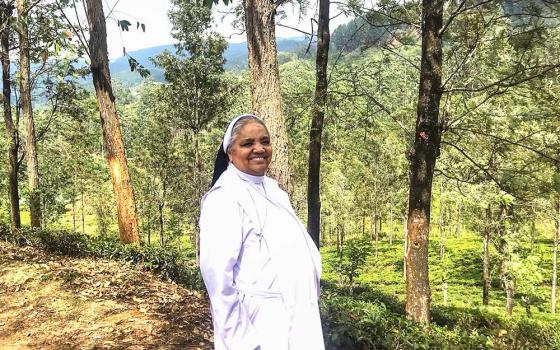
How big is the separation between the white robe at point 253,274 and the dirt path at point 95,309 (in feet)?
8.83

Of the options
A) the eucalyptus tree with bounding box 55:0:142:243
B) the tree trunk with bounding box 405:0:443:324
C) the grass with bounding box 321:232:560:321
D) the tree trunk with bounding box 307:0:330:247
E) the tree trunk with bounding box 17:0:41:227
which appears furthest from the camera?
the grass with bounding box 321:232:560:321

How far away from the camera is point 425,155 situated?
6.84 metres

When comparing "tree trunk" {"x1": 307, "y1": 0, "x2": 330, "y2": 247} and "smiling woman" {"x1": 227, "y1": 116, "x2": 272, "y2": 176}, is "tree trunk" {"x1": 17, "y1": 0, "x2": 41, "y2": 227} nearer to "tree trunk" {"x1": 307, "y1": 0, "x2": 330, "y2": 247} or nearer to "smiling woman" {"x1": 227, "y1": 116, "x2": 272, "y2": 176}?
"tree trunk" {"x1": 307, "y1": 0, "x2": 330, "y2": 247}

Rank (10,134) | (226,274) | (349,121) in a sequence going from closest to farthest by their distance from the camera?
(226,274) → (349,121) → (10,134)

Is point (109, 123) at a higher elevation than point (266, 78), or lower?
lower

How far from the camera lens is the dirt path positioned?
15.7 ft

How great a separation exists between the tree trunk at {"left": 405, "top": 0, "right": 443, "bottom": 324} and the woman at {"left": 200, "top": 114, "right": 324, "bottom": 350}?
491 cm

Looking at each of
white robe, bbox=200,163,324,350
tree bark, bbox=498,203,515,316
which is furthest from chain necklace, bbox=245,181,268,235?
tree bark, bbox=498,203,515,316

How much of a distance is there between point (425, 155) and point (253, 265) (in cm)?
530

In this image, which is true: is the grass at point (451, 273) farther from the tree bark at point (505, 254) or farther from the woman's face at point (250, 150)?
the woman's face at point (250, 150)

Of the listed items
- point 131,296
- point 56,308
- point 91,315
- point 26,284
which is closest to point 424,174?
point 131,296

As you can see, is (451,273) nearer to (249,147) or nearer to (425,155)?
(425,155)

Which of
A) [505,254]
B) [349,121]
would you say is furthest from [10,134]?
[505,254]

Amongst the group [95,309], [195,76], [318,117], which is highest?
[195,76]
